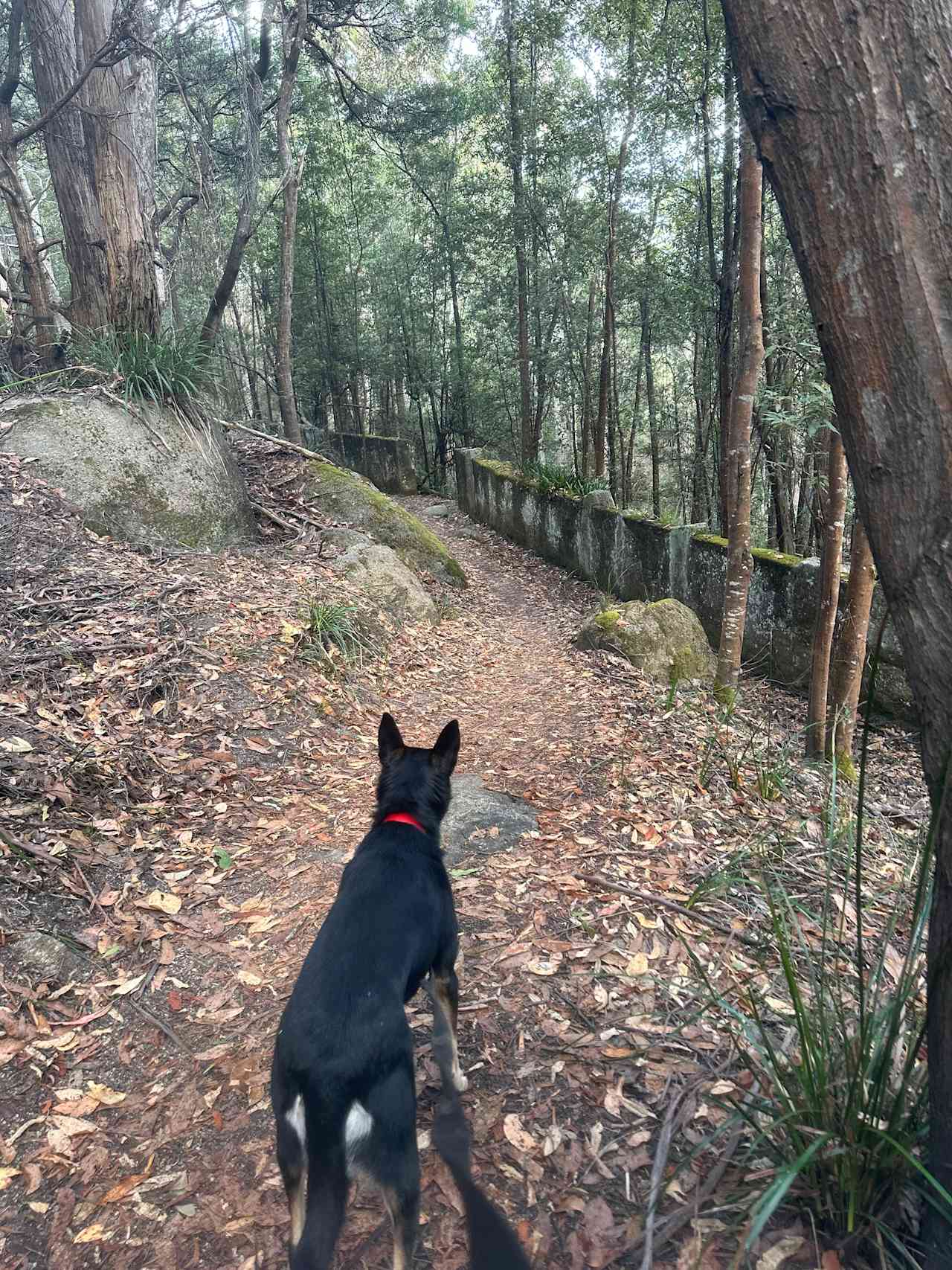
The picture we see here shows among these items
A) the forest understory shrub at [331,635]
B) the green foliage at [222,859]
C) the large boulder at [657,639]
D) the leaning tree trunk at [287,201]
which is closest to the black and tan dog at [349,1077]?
the green foliage at [222,859]

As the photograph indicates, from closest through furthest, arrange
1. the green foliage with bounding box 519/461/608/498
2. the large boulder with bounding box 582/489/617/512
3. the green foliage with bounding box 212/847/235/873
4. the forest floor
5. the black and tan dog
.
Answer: the black and tan dog → the forest floor → the green foliage with bounding box 212/847/235/873 → the large boulder with bounding box 582/489/617/512 → the green foliage with bounding box 519/461/608/498

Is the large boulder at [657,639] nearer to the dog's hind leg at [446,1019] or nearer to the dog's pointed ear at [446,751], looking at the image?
the dog's pointed ear at [446,751]

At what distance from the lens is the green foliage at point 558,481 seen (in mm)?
12808

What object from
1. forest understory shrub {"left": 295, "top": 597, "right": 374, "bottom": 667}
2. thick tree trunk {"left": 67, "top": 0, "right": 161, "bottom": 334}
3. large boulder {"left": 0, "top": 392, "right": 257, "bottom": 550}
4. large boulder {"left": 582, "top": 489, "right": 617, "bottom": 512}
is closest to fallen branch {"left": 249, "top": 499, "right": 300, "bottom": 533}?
large boulder {"left": 0, "top": 392, "right": 257, "bottom": 550}

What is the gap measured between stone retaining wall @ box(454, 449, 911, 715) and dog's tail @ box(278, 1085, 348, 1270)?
15.9 ft

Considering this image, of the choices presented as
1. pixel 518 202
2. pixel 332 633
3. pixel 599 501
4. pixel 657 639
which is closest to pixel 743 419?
pixel 657 639

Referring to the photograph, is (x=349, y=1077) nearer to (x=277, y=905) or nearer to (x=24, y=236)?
(x=277, y=905)

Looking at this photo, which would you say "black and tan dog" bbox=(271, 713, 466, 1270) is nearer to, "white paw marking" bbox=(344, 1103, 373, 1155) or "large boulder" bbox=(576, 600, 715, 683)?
"white paw marking" bbox=(344, 1103, 373, 1155)

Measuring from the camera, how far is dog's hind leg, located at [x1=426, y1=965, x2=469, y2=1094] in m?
2.29

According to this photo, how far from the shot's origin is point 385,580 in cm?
758

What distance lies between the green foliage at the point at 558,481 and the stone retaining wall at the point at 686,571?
16cm

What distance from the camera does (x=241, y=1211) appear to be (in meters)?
1.97

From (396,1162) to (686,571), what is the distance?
8.71m

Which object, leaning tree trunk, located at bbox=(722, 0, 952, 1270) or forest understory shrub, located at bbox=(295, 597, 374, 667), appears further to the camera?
forest understory shrub, located at bbox=(295, 597, 374, 667)
